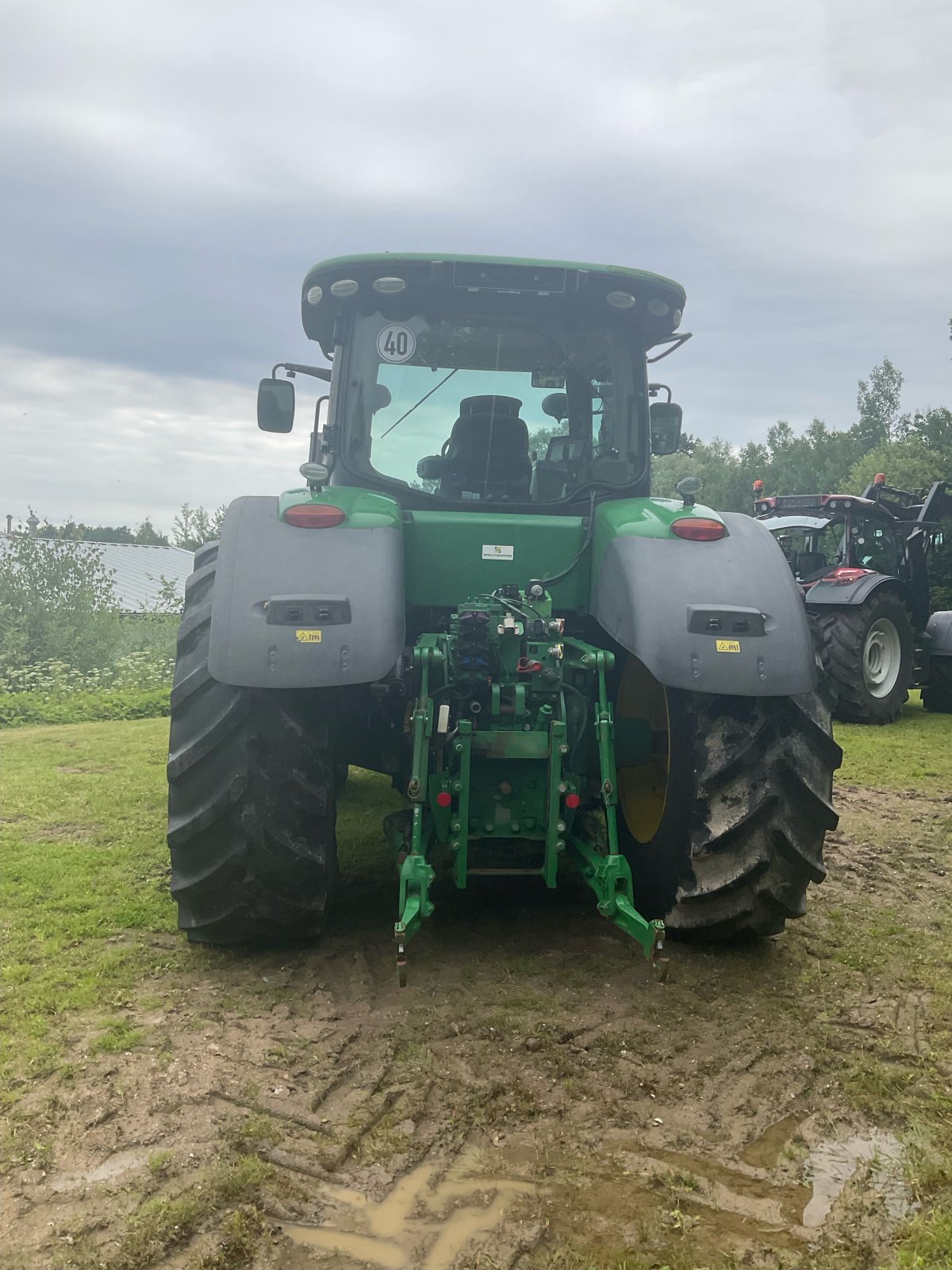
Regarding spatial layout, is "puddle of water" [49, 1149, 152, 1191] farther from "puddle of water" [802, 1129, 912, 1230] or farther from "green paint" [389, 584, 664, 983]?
"puddle of water" [802, 1129, 912, 1230]

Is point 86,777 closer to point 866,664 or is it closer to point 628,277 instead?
point 628,277

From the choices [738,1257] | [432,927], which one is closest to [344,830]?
[432,927]

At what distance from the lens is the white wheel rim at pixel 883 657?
9562 millimetres

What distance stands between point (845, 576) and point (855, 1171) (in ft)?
25.9

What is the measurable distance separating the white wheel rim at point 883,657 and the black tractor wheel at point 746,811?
6690mm

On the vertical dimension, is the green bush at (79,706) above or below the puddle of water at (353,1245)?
below

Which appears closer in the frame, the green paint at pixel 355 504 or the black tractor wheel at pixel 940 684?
the green paint at pixel 355 504

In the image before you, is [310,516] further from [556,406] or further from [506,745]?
[556,406]

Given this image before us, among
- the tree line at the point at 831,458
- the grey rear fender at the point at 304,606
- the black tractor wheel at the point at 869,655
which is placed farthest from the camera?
the tree line at the point at 831,458

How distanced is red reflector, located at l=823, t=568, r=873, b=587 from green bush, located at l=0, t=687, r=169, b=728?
6.91m

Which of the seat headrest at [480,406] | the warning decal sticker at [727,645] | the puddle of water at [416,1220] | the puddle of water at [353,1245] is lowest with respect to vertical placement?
the puddle of water at [353,1245]

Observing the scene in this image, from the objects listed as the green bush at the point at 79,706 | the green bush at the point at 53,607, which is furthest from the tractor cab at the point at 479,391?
the green bush at the point at 53,607

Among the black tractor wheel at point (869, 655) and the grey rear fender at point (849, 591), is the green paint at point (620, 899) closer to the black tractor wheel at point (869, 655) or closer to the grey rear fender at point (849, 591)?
the black tractor wheel at point (869, 655)

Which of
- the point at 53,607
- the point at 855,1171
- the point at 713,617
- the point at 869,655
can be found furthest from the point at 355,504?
the point at 53,607
